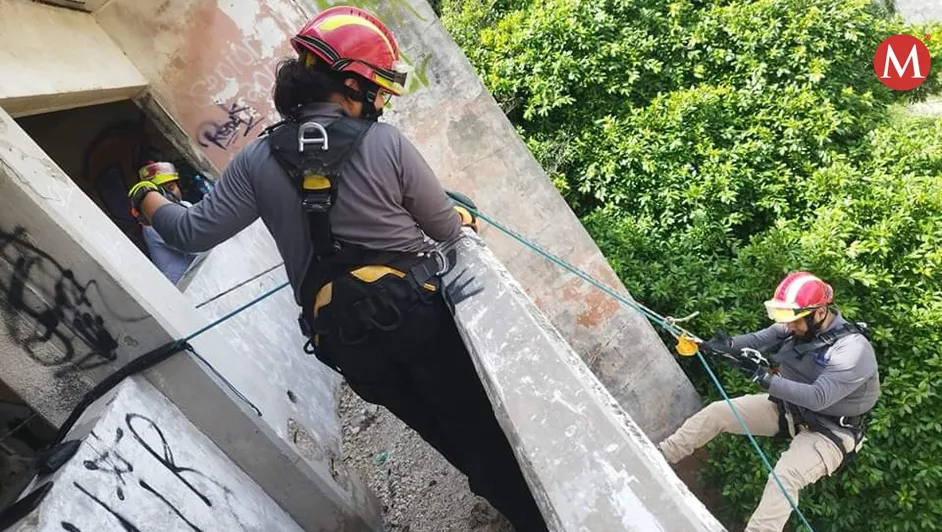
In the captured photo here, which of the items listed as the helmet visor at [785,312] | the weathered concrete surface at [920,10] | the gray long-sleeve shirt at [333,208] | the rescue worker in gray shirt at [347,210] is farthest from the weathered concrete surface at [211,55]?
the weathered concrete surface at [920,10]

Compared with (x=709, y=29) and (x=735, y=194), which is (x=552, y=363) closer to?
(x=735, y=194)

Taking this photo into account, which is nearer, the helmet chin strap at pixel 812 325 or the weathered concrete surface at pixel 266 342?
the weathered concrete surface at pixel 266 342

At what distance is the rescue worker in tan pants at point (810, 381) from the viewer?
3742 mm

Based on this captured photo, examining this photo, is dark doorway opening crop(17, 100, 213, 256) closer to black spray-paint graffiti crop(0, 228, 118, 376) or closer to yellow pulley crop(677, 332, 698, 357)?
black spray-paint graffiti crop(0, 228, 118, 376)

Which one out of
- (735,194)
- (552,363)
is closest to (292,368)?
(552,363)

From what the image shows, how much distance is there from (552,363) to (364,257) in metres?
0.77

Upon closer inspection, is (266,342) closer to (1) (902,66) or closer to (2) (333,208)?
(2) (333,208)

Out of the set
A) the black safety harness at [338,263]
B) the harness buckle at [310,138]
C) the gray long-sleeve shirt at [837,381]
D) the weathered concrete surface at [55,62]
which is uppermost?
the weathered concrete surface at [55,62]

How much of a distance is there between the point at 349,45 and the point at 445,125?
2.70 meters

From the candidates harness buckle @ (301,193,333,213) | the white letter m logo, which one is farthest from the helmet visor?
the white letter m logo

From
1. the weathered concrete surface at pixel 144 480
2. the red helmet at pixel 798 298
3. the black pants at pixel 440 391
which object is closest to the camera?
the weathered concrete surface at pixel 144 480

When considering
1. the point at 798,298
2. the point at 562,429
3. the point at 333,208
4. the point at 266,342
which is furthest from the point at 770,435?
the point at 333,208

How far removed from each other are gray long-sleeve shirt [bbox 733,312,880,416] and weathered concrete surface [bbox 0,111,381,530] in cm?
276

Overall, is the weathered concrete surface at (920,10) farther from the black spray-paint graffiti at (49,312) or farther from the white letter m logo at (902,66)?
the black spray-paint graffiti at (49,312)
